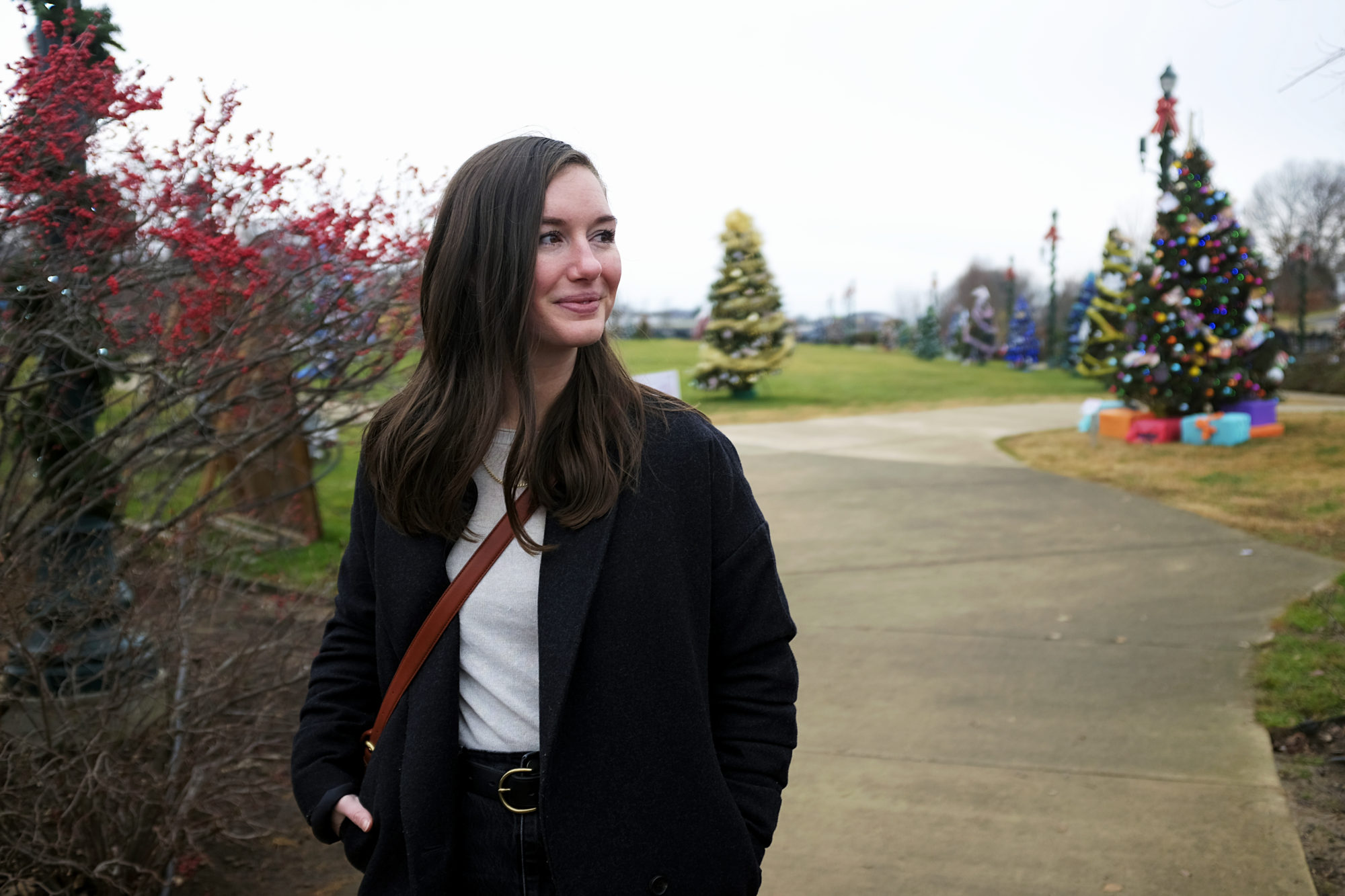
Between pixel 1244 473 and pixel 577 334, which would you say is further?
pixel 1244 473

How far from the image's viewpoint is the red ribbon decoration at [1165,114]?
795 inches

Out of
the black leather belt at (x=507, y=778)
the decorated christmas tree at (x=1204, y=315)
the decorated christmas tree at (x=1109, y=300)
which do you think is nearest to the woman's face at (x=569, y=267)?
the black leather belt at (x=507, y=778)

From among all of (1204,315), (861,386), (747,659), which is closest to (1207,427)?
(1204,315)

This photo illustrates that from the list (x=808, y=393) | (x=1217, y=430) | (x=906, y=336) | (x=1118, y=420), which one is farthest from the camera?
(x=906, y=336)

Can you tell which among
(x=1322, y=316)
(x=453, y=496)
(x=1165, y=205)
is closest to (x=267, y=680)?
(x=453, y=496)

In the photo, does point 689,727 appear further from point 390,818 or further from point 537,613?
point 390,818

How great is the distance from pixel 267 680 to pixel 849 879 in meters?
2.13

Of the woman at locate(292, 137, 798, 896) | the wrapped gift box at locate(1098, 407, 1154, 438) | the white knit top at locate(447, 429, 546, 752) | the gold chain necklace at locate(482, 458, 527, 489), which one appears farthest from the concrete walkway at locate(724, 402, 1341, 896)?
the wrapped gift box at locate(1098, 407, 1154, 438)

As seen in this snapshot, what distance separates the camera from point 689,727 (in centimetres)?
180

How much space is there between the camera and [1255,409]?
15.2 meters

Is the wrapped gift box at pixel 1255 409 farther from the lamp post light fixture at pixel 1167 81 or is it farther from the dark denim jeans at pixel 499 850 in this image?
the dark denim jeans at pixel 499 850

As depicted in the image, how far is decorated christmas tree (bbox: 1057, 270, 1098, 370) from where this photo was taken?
3672cm

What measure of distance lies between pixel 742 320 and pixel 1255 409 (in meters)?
13.7

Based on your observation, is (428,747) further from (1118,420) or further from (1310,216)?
(1310,216)
